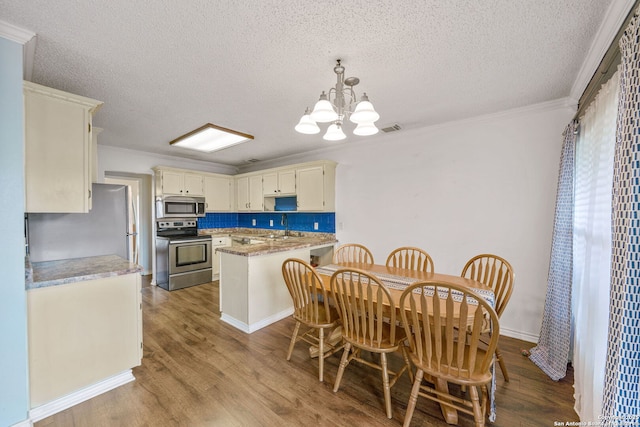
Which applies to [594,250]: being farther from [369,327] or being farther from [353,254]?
[353,254]

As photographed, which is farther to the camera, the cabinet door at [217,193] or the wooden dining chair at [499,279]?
the cabinet door at [217,193]

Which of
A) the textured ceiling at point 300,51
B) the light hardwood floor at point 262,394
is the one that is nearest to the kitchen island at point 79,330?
the light hardwood floor at point 262,394

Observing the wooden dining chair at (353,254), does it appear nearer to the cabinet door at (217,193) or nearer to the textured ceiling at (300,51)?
the textured ceiling at (300,51)

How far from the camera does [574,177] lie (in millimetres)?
2227

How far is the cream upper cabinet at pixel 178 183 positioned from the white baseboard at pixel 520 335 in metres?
5.36

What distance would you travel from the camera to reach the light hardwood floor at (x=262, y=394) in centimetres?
164

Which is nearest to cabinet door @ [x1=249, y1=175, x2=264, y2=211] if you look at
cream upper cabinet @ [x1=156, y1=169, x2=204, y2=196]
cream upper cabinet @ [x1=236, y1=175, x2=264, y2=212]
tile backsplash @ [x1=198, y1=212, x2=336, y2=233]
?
cream upper cabinet @ [x1=236, y1=175, x2=264, y2=212]

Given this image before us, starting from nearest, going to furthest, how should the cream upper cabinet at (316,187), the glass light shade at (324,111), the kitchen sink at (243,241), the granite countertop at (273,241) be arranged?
1. the glass light shade at (324,111)
2. the granite countertop at (273,241)
3. the cream upper cabinet at (316,187)
4. the kitchen sink at (243,241)

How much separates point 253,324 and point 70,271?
1.72 metres

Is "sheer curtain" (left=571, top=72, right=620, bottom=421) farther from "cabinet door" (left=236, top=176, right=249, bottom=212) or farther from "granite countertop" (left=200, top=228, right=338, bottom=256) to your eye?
"cabinet door" (left=236, top=176, right=249, bottom=212)

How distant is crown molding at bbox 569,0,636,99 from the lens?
1.29m

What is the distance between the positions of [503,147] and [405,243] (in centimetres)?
162

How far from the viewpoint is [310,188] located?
424cm

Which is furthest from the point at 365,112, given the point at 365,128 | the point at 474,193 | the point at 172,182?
the point at 172,182
